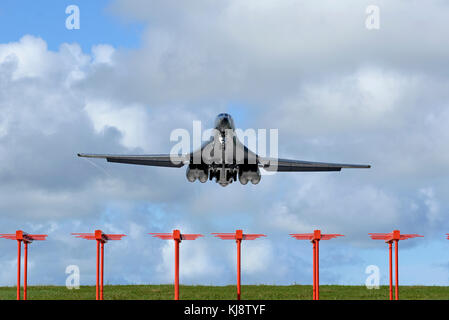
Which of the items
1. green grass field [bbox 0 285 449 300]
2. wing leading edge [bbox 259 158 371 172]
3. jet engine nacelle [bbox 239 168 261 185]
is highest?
wing leading edge [bbox 259 158 371 172]

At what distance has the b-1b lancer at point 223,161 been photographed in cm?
5838

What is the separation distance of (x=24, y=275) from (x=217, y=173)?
844 inches

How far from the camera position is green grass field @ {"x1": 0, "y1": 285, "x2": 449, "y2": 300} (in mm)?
54688

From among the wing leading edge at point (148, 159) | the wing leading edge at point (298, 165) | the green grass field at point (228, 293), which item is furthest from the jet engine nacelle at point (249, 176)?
the green grass field at point (228, 293)

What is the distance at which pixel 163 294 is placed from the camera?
5875cm

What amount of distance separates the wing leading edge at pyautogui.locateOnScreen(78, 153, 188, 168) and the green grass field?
12.7 meters

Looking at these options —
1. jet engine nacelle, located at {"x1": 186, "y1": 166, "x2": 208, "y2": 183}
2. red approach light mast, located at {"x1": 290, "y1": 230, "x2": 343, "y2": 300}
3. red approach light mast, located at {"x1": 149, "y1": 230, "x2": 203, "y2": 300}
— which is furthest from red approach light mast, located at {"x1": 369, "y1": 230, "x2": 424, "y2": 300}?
jet engine nacelle, located at {"x1": 186, "y1": 166, "x2": 208, "y2": 183}

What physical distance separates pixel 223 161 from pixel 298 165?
10.1 m

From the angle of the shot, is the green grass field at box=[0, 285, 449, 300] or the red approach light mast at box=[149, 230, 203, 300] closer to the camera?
the red approach light mast at box=[149, 230, 203, 300]

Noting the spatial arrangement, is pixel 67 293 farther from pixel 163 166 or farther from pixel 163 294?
pixel 163 166

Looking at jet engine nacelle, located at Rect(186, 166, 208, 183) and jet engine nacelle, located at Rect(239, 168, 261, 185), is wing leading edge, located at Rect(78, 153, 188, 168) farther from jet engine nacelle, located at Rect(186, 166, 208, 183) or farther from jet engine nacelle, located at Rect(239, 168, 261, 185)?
jet engine nacelle, located at Rect(239, 168, 261, 185)

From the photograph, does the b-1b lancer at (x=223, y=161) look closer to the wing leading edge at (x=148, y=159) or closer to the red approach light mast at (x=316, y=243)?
the wing leading edge at (x=148, y=159)
